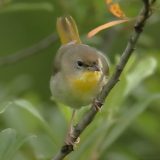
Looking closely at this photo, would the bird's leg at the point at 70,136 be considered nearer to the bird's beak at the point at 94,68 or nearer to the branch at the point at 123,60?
the branch at the point at 123,60

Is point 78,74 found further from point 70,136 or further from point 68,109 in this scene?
point 70,136

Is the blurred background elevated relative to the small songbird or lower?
lower

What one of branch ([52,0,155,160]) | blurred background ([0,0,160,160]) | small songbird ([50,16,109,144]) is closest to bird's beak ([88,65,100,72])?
small songbird ([50,16,109,144])

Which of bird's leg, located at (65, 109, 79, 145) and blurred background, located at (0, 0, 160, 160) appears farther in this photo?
blurred background, located at (0, 0, 160, 160)

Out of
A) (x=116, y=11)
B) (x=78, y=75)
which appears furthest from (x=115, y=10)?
(x=78, y=75)

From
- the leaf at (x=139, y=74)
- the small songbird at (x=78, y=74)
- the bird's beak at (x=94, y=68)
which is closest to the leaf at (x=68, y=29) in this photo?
the small songbird at (x=78, y=74)

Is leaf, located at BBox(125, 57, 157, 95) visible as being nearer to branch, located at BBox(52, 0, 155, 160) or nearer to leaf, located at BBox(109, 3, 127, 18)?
branch, located at BBox(52, 0, 155, 160)

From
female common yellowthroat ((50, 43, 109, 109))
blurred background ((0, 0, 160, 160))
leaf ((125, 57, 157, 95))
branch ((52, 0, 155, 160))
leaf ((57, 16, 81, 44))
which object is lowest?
blurred background ((0, 0, 160, 160))
